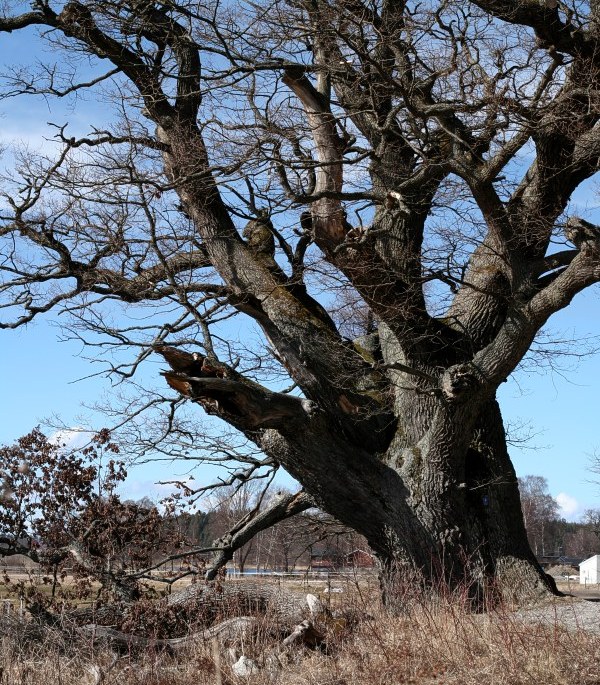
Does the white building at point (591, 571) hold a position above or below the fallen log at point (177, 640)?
above

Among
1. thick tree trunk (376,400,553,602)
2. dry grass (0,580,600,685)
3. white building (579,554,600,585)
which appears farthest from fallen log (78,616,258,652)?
white building (579,554,600,585)

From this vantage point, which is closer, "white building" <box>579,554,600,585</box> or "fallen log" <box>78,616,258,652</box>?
"fallen log" <box>78,616,258,652</box>

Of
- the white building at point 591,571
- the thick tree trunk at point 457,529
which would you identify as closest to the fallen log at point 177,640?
the thick tree trunk at point 457,529

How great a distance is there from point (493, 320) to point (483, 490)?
2.32 m

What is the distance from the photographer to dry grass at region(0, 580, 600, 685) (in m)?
6.46

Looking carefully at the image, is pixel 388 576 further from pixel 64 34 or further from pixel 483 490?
pixel 64 34

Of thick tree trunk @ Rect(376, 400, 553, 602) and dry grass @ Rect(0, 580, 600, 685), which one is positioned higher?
thick tree trunk @ Rect(376, 400, 553, 602)

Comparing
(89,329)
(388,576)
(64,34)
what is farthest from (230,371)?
(64,34)

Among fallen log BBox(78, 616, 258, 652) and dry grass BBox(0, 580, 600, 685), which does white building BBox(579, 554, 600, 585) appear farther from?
dry grass BBox(0, 580, 600, 685)

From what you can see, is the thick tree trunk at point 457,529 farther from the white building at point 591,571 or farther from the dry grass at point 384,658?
the white building at point 591,571

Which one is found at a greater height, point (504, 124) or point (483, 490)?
point (504, 124)

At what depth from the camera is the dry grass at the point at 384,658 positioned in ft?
21.2

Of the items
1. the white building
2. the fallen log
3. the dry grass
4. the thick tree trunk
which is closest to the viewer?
the dry grass

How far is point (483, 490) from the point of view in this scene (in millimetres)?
12008
